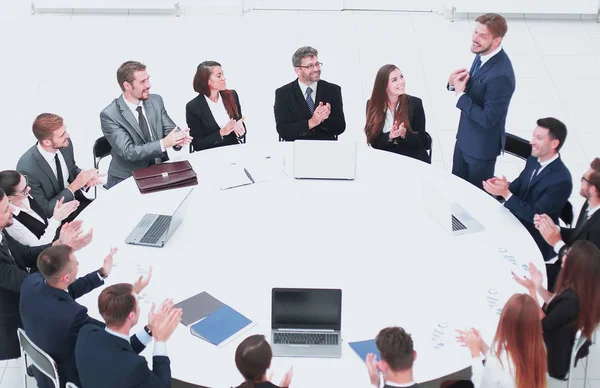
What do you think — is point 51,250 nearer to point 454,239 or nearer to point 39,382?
point 39,382

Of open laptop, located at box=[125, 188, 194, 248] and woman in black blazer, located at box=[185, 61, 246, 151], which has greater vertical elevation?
woman in black blazer, located at box=[185, 61, 246, 151]

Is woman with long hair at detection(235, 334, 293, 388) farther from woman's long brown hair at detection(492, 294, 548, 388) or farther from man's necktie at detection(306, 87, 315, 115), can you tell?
man's necktie at detection(306, 87, 315, 115)

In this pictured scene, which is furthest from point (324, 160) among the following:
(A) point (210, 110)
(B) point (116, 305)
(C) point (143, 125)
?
(B) point (116, 305)

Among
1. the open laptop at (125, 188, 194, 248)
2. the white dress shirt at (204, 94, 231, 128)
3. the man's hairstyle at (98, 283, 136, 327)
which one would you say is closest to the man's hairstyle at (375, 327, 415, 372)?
the man's hairstyle at (98, 283, 136, 327)

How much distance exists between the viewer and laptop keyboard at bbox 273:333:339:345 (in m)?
4.53

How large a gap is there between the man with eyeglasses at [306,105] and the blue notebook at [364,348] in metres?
2.83

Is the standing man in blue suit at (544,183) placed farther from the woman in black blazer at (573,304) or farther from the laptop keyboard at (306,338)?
the laptop keyboard at (306,338)

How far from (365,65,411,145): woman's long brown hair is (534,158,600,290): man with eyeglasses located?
1.61 m

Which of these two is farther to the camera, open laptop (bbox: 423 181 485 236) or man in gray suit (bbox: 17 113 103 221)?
man in gray suit (bbox: 17 113 103 221)

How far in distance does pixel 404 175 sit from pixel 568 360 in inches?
80.5

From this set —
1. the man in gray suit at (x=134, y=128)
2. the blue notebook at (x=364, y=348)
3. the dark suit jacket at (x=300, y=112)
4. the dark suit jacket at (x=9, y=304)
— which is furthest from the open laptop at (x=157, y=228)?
the dark suit jacket at (x=300, y=112)

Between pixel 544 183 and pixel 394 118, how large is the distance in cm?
147

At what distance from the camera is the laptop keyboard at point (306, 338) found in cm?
453

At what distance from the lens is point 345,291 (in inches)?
197
